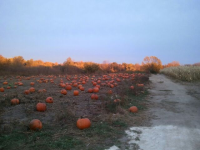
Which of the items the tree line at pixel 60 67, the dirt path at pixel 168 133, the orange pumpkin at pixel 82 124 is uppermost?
the tree line at pixel 60 67

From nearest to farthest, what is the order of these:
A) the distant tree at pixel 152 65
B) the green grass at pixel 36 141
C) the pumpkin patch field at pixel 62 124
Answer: the green grass at pixel 36 141, the pumpkin patch field at pixel 62 124, the distant tree at pixel 152 65

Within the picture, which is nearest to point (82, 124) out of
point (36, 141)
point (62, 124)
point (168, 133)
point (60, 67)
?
point (62, 124)

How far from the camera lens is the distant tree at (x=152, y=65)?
36969mm

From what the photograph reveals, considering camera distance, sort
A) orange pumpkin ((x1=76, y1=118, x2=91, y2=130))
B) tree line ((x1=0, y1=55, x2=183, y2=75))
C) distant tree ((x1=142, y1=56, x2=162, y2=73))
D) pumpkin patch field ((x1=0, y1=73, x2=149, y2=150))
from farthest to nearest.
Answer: distant tree ((x1=142, y1=56, x2=162, y2=73))
tree line ((x1=0, y1=55, x2=183, y2=75))
orange pumpkin ((x1=76, y1=118, x2=91, y2=130))
pumpkin patch field ((x1=0, y1=73, x2=149, y2=150))

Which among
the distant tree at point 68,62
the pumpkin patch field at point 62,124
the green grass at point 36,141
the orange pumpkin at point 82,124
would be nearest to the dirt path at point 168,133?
the pumpkin patch field at point 62,124

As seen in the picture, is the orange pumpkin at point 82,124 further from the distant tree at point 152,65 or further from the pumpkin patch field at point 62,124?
the distant tree at point 152,65

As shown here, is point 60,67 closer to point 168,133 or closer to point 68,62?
point 68,62

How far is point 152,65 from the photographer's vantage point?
3731 cm

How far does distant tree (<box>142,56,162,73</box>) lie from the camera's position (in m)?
37.0

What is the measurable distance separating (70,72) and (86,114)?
82.9 ft

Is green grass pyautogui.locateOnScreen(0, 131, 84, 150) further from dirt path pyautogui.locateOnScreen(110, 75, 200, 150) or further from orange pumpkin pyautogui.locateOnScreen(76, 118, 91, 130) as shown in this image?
dirt path pyautogui.locateOnScreen(110, 75, 200, 150)

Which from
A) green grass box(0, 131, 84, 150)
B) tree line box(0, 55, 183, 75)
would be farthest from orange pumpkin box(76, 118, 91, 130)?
tree line box(0, 55, 183, 75)

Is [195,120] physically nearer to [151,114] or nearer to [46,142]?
[151,114]

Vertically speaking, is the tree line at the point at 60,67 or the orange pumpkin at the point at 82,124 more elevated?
the tree line at the point at 60,67
